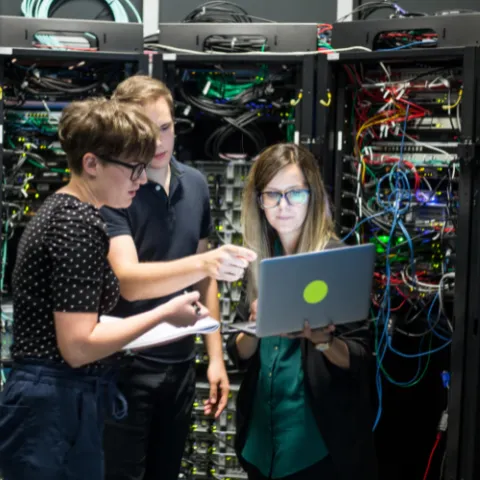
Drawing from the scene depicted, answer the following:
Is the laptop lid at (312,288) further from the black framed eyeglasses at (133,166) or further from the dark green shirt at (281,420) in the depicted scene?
the black framed eyeglasses at (133,166)

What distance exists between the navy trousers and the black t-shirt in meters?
0.57

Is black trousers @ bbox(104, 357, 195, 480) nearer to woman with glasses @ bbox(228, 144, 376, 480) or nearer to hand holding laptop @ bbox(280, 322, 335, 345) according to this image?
woman with glasses @ bbox(228, 144, 376, 480)

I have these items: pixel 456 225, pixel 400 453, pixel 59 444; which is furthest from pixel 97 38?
pixel 400 453

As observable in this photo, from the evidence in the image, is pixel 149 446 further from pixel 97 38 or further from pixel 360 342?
pixel 97 38

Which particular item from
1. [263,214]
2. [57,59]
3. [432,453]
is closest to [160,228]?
[263,214]

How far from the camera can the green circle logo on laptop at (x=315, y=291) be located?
204cm

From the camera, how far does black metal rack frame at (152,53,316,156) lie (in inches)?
122

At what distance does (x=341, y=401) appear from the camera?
218 centimetres

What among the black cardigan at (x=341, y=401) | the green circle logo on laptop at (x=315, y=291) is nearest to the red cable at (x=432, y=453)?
the black cardigan at (x=341, y=401)

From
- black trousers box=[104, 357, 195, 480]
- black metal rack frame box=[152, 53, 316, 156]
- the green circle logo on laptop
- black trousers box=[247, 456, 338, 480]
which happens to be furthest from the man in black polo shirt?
black metal rack frame box=[152, 53, 316, 156]

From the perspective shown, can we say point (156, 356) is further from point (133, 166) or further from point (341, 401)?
point (133, 166)

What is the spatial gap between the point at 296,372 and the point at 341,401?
14 centimetres

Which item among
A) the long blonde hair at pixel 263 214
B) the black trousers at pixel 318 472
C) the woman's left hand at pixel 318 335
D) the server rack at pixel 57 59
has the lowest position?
the black trousers at pixel 318 472

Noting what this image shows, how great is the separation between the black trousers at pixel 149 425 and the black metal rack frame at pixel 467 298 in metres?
1.04
